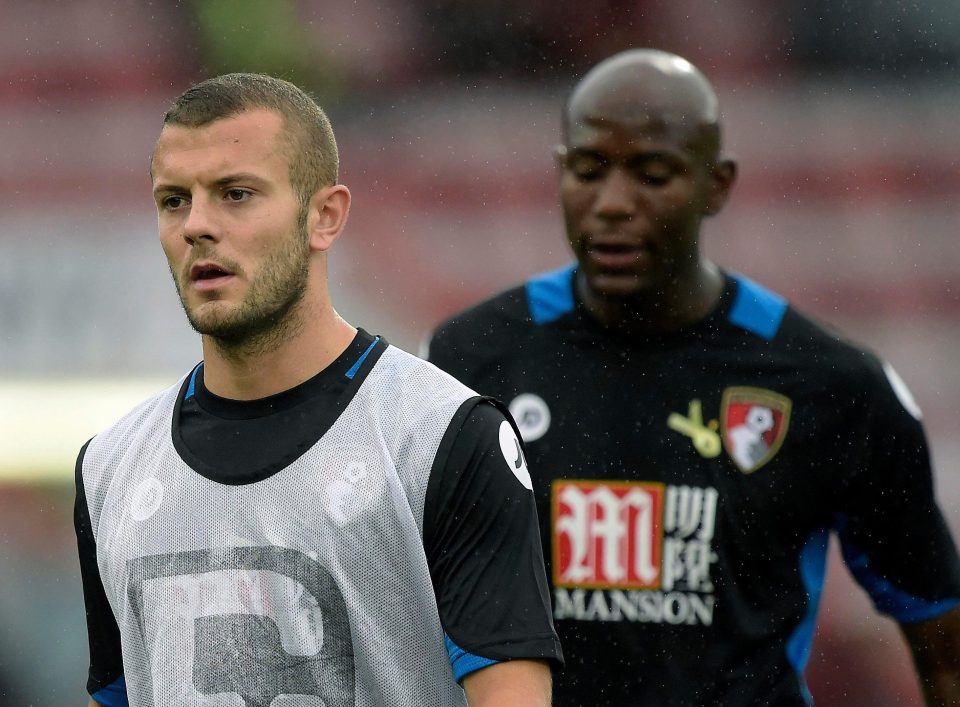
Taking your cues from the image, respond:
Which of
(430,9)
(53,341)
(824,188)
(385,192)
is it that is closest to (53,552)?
(53,341)

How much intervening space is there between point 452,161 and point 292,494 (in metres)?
7.01

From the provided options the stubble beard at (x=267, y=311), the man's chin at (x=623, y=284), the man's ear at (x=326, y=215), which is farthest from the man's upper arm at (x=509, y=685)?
the man's chin at (x=623, y=284)

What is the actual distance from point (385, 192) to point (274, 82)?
640 centimetres

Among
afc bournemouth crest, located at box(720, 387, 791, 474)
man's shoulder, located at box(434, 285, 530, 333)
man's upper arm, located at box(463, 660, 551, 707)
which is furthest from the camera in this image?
man's shoulder, located at box(434, 285, 530, 333)

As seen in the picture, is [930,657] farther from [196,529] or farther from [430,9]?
[430,9]

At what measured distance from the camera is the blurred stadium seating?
27.5 ft

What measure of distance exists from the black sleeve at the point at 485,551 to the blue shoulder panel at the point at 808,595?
1.38 meters

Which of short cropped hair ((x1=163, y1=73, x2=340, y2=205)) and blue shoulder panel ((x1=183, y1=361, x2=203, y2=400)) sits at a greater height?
short cropped hair ((x1=163, y1=73, x2=340, y2=205))

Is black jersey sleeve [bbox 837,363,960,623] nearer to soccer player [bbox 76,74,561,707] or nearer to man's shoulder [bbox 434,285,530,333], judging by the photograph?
man's shoulder [bbox 434,285,530,333]

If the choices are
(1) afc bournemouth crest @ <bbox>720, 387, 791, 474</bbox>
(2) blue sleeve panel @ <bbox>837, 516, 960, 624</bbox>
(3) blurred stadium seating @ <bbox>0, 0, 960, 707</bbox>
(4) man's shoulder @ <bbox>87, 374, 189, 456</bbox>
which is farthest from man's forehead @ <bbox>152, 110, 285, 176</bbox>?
(3) blurred stadium seating @ <bbox>0, 0, 960, 707</bbox>

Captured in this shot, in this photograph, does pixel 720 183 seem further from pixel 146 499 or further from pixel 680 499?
pixel 146 499

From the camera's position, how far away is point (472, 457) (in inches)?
93.2

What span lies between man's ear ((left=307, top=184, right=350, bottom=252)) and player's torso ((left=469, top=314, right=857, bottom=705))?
1149 millimetres

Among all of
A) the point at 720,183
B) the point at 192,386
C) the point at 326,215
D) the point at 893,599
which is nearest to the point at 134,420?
the point at 192,386
